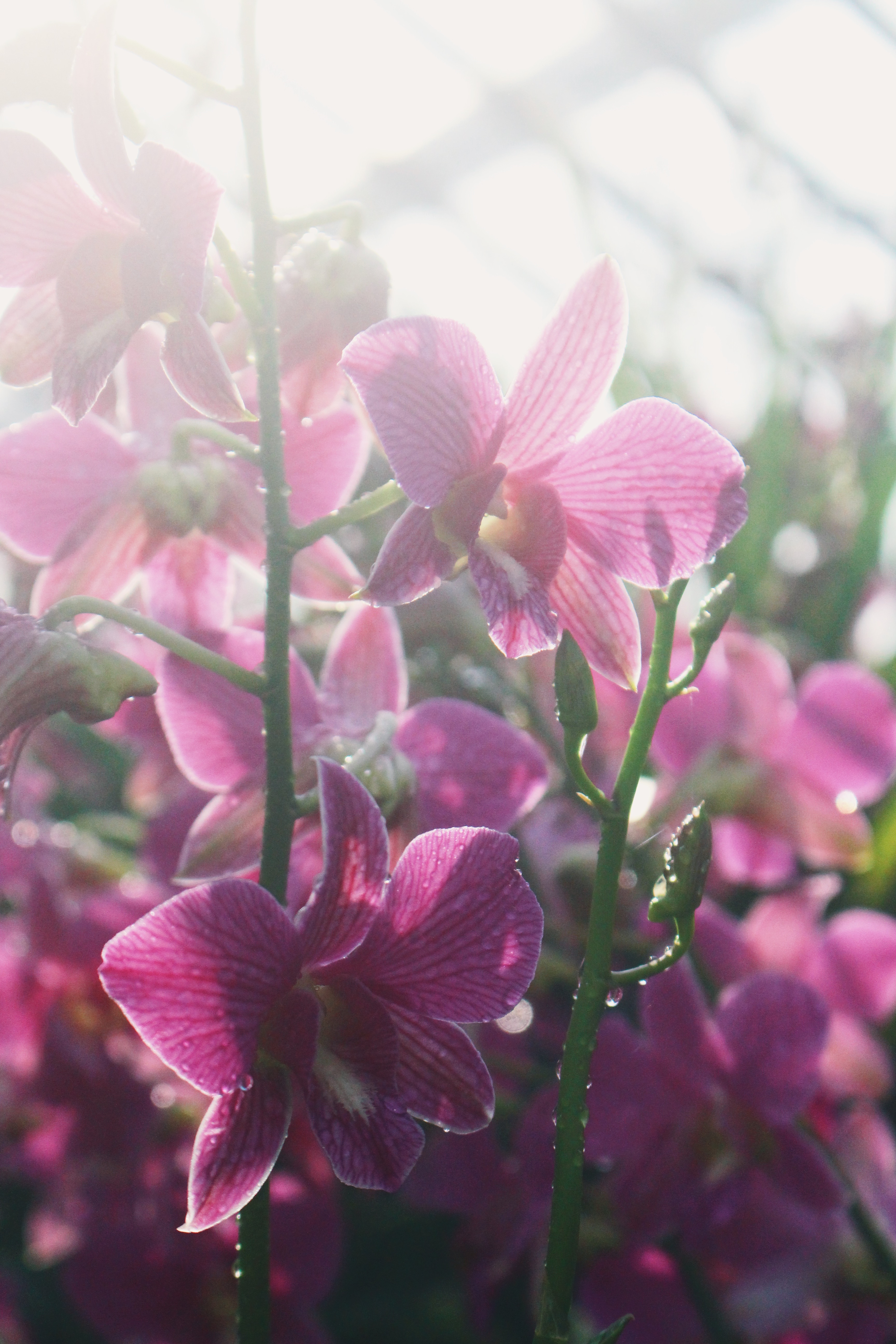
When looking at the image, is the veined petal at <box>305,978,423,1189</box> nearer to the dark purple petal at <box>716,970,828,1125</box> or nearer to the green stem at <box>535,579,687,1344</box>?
the green stem at <box>535,579,687,1344</box>

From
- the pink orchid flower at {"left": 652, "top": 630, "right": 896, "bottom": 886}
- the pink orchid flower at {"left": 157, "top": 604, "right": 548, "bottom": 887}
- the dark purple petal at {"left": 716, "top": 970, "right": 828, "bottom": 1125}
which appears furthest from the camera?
the pink orchid flower at {"left": 652, "top": 630, "right": 896, "bottom": 886}

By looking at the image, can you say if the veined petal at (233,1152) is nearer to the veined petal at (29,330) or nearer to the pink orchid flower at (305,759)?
the pink orchid flower at (305,759)

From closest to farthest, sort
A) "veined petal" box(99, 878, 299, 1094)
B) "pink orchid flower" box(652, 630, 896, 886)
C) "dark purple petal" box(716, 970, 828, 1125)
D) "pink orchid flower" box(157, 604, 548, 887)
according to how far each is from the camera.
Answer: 1. "veined petal" box(99, 878, 299, 1094)
2. "pink orchid flower" box(157, 604, 548, 887)
3. "dark purple petal" box(716, 970, 828, 1125)
4. "pink orchid flower" box(652, 630, 896, 886)

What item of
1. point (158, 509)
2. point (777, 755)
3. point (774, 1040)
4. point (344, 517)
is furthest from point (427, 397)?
point (777, 755)

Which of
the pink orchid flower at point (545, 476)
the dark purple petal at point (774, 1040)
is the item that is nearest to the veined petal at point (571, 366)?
the pink orchid flower at point (545, 476)

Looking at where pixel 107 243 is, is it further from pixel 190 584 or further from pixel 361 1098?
pixel 361 1098

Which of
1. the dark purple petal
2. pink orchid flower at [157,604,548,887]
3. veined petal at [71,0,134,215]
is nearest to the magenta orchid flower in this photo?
veined petal at [71,0,134,215]
